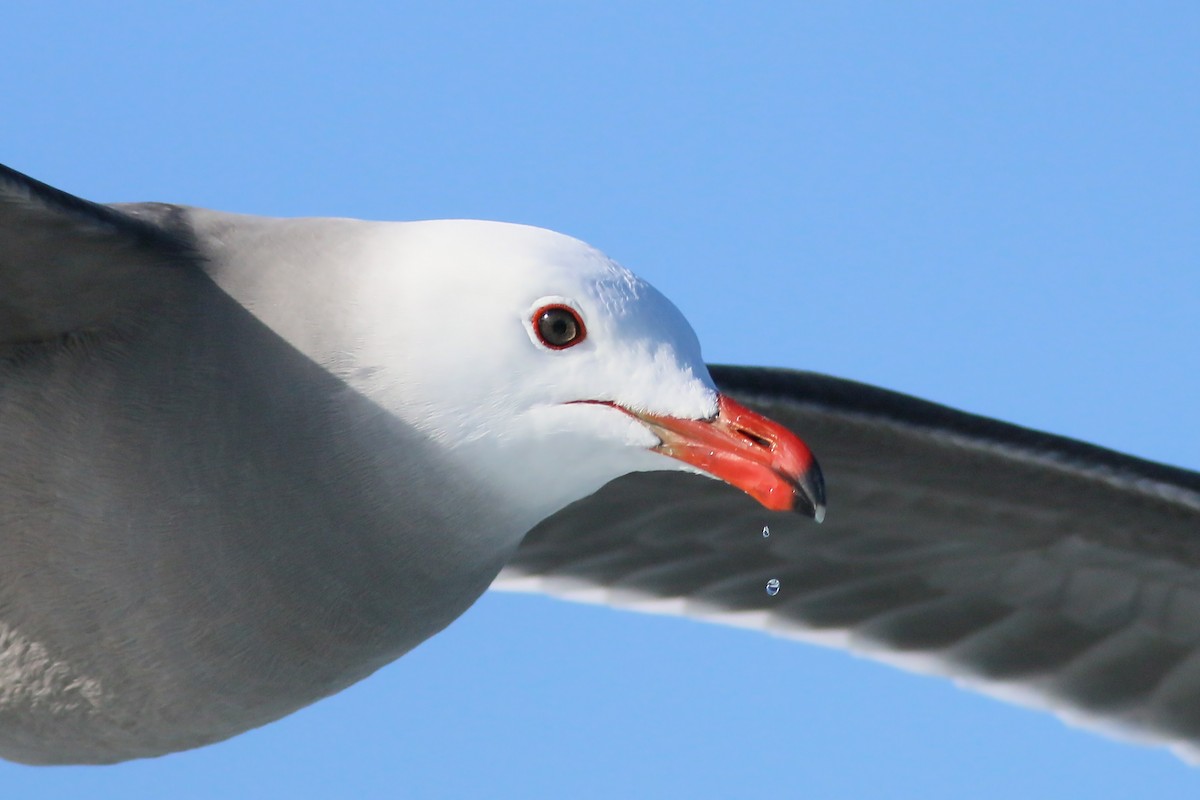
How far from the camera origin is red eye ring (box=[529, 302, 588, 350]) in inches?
116

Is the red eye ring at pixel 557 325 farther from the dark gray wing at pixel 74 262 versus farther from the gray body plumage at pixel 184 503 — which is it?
the dark gray wing at pixel 74 262

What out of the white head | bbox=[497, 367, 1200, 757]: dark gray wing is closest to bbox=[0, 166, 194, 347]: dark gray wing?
the white head

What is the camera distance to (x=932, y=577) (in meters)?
4.89

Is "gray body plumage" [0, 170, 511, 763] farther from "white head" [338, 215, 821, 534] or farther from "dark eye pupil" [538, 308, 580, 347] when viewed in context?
"dark eye pupil" [538, 308, 580, 347]

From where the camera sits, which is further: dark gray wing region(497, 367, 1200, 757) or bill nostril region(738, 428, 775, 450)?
dark gray wing region(497, 367, 1200, 757)

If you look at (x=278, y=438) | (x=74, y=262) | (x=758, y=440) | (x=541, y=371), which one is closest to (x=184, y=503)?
(x=278, y=438)

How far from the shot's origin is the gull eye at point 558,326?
295 cm

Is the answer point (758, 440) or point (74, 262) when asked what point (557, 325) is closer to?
point (758, 440)

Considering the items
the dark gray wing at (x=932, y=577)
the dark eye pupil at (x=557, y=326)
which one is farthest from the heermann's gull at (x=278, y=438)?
the dark gray wing at (x=932, y=577)

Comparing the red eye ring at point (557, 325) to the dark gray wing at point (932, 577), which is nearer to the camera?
the red eye ring at point (557, 325)

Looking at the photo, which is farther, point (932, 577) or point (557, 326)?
point (932, 577)

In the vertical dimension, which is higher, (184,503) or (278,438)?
(278,438)

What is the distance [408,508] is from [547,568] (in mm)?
1733

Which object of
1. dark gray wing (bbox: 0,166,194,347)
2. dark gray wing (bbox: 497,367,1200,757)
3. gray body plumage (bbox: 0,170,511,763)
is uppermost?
dark gray wing (bbox: 497,367,1200,757)
